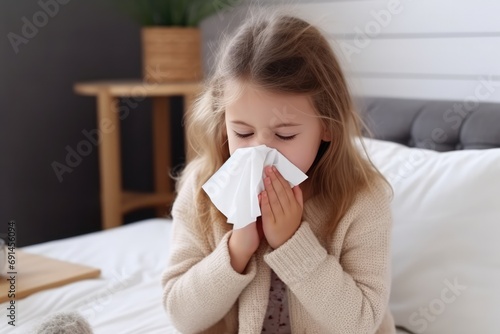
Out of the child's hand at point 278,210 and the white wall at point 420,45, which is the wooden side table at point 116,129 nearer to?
the white wall at point 420,45

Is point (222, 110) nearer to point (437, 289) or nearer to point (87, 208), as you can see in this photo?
point (437, 289)

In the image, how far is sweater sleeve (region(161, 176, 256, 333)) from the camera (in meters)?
1.11

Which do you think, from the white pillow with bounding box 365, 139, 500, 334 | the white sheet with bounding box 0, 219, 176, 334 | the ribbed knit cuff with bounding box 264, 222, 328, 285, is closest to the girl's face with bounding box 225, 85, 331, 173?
the ribbed knit cuff with bounding box 264, 222, 328, 285

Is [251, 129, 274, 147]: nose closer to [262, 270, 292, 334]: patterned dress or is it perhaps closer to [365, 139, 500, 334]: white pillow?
[262, 270, 292, 334]: patterned dress

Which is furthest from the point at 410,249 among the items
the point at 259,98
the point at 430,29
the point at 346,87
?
the point at 430,29

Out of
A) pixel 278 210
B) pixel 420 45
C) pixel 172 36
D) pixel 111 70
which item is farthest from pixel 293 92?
pixel 111 70

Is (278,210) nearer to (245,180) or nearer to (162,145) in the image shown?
(245,180)

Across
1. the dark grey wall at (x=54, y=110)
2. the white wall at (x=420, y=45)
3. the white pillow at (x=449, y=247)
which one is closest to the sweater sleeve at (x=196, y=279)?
the white pillow at (x=449, y=247)

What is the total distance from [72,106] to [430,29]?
4.50 feet

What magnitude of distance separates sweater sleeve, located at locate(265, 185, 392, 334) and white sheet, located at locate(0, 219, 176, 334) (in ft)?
1.16

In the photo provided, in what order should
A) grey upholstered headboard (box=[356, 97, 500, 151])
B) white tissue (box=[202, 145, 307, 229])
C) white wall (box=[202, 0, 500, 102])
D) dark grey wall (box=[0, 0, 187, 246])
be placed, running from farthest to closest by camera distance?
1. dark grey wall (box=[0, 0, 187, 246])
2. white wall (box=[202, 0, 500, 102])
3. grey upholstered headboard (box=[356, 97, 500, 151])
4. white tissue (box=[202, 145, 307, 229])

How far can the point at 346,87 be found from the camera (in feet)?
3.78

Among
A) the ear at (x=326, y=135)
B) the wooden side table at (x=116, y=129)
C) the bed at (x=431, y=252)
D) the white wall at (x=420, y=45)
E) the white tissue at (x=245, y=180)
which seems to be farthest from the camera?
the wooden side table at (x=116, y=129)

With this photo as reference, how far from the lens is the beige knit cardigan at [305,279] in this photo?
107 cm
